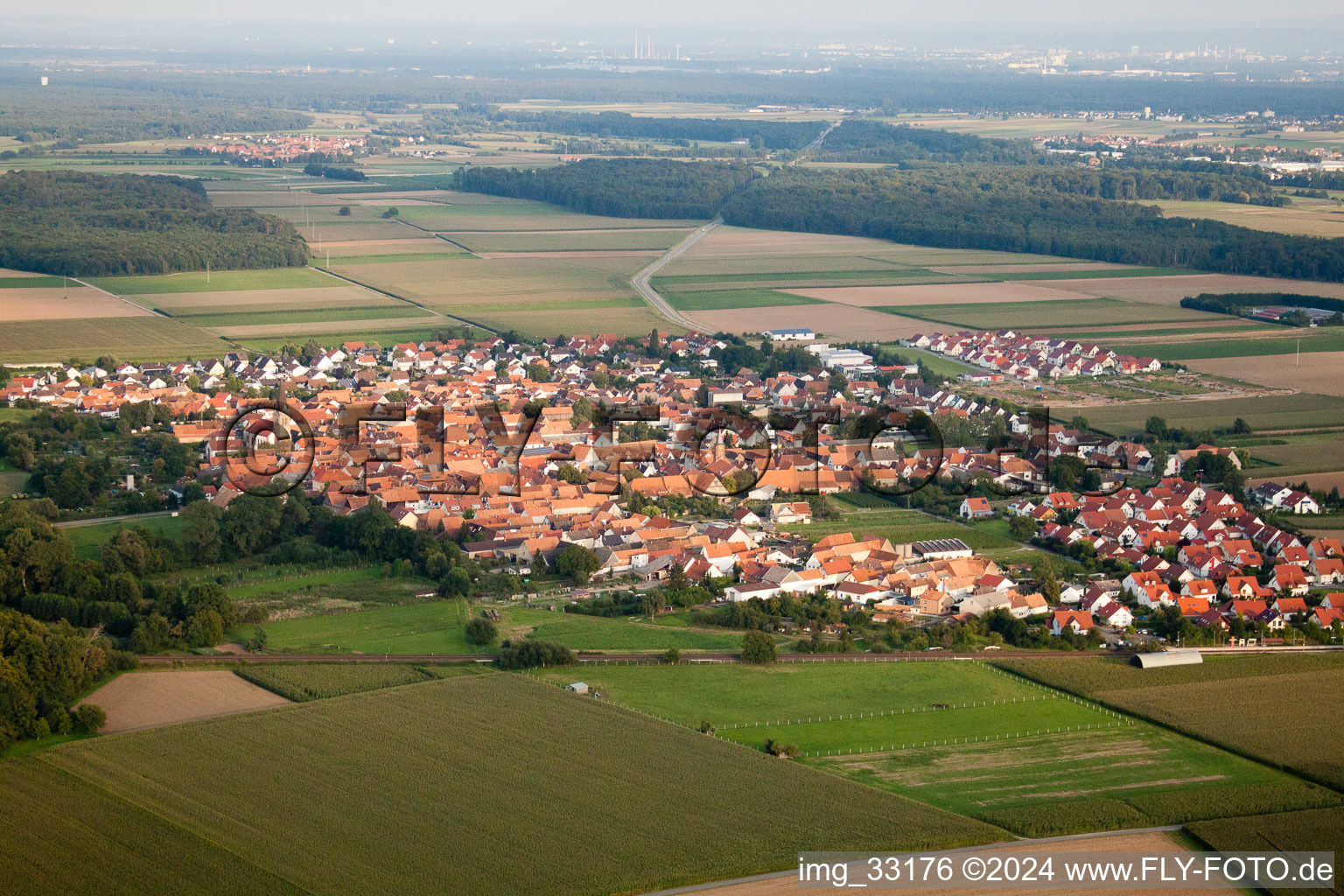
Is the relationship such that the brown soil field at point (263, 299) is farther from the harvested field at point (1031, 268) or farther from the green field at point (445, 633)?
the green field at point (445, 633)

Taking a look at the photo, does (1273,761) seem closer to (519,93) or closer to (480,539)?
(480,539)

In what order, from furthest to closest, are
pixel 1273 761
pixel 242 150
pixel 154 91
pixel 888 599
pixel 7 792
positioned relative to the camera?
pixel 154 91, pixel 242 150, pixel 888 599, pixel 1273 761, pixel 7 792

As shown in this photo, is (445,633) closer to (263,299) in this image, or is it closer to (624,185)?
(263,299)

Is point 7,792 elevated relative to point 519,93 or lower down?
lower down

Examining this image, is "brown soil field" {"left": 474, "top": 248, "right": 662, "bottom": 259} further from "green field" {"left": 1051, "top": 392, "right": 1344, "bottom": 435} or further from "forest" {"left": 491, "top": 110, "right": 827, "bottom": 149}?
"forest" {"left": 491, "top": 110, "right": 827, "bottom": 149}

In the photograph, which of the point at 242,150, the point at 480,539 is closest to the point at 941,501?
the point at 480,539

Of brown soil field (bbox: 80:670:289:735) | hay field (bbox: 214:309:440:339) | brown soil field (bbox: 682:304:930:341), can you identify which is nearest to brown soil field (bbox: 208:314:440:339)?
hay field (bbox: 214:309:440:339)
